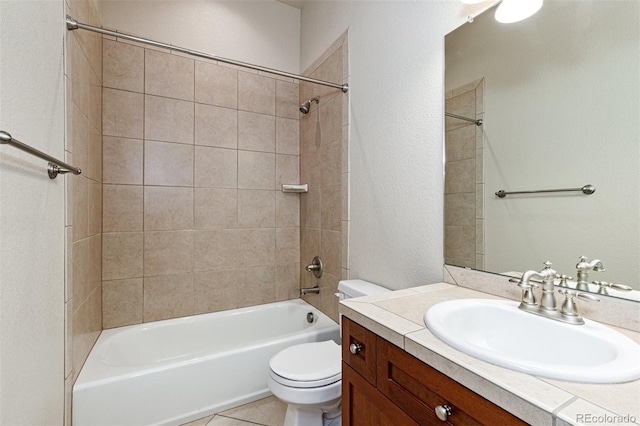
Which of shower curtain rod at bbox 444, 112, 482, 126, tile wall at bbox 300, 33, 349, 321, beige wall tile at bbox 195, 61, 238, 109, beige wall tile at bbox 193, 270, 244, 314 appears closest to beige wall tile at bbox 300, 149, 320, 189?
tile wall at bbox 300, 33, 349, 321

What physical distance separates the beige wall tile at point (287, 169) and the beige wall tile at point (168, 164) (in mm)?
701

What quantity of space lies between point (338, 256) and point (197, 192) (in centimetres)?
120

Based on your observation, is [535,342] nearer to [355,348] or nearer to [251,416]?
[355,348]

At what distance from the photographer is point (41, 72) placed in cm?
99

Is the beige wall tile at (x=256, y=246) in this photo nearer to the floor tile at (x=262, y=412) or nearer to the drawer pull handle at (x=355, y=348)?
the floor tile at (x=262, y=412)

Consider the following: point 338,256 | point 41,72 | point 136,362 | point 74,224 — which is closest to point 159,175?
point 74,224

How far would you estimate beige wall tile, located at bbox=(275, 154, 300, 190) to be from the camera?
252 cm

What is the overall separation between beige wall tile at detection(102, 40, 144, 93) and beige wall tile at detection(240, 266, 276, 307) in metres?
1.61

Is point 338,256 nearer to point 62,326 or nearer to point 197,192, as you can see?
point 197,192

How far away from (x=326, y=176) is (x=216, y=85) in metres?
1.15

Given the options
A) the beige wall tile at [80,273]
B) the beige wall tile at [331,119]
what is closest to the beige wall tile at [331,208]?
the beige wall tile at [331,119]

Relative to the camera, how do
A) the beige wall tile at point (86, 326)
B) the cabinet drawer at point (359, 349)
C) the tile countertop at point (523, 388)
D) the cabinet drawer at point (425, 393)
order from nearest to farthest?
the tile countertop at point (523, 388), the cabinet drawer at point (425, 393), the cabinet drawer at point (359, 349), the beige wall tile at point (86, 326)

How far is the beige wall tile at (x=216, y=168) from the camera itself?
223cm

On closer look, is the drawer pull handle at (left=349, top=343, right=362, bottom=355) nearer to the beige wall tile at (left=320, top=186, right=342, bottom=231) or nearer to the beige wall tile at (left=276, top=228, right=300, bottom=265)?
the beige wall tile at (left=320, top=186, right=342, bottom=231)
